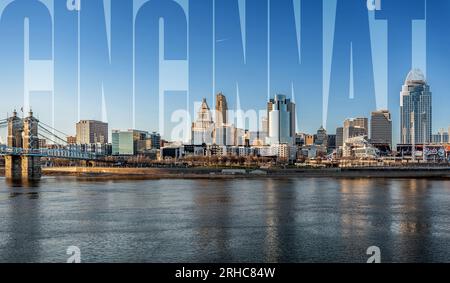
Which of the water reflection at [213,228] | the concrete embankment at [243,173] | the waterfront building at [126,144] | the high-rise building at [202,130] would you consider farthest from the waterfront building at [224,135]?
the water reflection at [213,228]

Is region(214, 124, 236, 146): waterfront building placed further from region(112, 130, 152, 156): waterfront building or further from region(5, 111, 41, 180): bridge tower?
region(5, 111, 41, 180): bridge tower

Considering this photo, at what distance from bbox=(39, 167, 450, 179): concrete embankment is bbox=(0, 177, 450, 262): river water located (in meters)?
28.5

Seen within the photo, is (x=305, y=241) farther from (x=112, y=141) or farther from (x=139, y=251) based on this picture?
(x=112, y=141)

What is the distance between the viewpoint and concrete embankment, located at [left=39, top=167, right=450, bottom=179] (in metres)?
49.8

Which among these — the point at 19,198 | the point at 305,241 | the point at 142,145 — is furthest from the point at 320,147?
the point at 305,241

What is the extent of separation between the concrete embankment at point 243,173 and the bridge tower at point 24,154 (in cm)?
673

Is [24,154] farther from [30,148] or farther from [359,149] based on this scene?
[359,149]

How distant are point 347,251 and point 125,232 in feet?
19.3

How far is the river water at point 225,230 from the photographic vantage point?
10.3m

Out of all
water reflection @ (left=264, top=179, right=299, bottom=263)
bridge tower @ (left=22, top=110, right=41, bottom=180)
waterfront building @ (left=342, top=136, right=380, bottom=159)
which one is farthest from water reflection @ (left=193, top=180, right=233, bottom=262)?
waterfront building @ (left=342, top=136, right=380, bottom=159)

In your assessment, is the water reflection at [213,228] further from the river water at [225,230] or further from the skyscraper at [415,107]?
the skyscraper at [415,107]

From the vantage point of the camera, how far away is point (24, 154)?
44.7 meters

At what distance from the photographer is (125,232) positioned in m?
13.0
